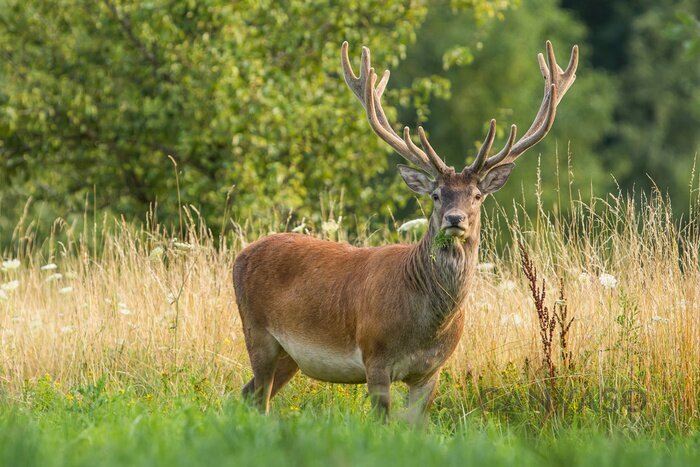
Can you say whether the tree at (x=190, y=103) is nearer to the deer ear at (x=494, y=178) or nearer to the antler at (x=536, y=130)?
the antler at (x=536, y=130)

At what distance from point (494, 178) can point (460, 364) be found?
4.89ft

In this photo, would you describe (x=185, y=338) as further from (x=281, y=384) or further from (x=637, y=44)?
(x=637, y=44)

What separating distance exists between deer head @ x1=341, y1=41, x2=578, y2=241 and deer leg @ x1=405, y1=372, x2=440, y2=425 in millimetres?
824

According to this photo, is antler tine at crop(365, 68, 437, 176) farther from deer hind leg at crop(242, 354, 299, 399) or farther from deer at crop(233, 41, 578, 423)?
deer hind leg at crop(242, 354, 299, 399)

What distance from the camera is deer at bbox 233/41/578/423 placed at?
6.35 meters

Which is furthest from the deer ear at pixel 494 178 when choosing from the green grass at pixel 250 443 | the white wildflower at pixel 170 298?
the white wildflower at pixel 170 298

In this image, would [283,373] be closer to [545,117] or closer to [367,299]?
[367,299]

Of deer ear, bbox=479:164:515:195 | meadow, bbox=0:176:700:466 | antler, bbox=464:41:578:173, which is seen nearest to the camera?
meadow, bbox=0:176:700:466

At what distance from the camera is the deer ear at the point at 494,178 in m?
6.59

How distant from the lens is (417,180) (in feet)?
22.1

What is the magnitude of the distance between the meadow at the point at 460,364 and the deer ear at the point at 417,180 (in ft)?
2.24

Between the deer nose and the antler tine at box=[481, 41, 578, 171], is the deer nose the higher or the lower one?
the lower one

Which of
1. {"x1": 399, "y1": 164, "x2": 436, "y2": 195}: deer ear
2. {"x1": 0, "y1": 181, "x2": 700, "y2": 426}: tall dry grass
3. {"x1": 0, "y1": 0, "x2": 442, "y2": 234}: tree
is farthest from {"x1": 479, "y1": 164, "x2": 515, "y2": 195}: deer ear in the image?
{"x1": 0, "y1": 0, "x2": 442, "y2": 234}: tree

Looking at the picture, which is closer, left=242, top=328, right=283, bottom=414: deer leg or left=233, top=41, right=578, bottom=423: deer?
left=233, top=41, right=578, bottom=423: deer
